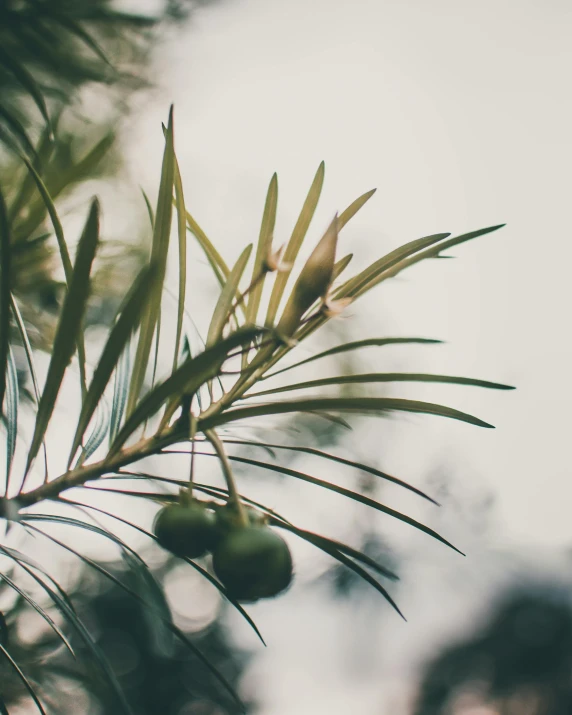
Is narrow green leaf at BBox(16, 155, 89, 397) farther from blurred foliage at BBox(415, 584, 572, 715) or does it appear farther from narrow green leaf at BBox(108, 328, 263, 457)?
blurred foliage at BBox(415, 584, 572, 715)

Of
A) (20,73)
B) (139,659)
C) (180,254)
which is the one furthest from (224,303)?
(139,659)

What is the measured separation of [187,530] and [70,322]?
205 millimetres

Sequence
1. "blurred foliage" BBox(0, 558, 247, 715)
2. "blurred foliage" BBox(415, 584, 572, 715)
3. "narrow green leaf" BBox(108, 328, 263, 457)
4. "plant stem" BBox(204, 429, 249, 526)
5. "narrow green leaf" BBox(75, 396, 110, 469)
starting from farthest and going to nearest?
"blurred foliage" BBox(415, 584, 572, 715), "blurred foliage" BBox(0, 558, 247, 715), "narrow green leaf" BBox(75, 396, 110, 469), "plant stem" BBox(204, 429, 249, 526), "narrow green leaf" BBox(108, 328, 263, 457)

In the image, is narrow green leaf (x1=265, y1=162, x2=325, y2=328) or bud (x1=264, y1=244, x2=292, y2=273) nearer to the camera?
bud (x1=264, y1=244, x2=292, y2=273)

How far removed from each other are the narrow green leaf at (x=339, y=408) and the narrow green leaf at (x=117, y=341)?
100 millimetres

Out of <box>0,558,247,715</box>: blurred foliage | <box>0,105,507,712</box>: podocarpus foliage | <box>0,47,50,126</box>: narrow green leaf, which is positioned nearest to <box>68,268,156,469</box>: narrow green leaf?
<box>0,105,507,712</box>: podocarpus foliage

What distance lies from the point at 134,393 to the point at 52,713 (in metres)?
0.95

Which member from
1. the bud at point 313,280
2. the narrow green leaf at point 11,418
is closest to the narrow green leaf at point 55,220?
the narrow green leaf at point 11,418

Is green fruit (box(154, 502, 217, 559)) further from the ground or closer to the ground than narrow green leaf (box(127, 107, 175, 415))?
closer to the ground

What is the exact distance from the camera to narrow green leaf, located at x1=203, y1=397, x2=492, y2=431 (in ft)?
1.71

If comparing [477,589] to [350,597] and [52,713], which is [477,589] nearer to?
[350,597]

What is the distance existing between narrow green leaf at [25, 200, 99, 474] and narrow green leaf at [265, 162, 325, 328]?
0.22 meters

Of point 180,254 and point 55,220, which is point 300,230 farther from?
point 55,220

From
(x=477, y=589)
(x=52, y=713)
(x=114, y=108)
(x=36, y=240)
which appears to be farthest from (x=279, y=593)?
(x=477, y=589)
